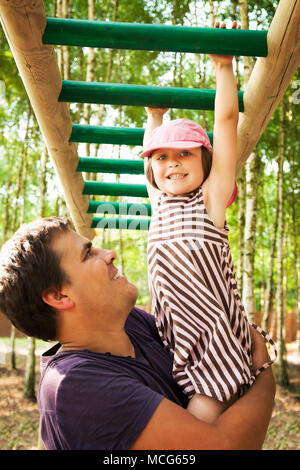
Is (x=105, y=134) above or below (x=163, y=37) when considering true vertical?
below

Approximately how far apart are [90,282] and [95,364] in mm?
228

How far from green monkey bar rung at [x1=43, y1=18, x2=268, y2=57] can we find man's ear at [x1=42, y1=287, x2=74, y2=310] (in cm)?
75

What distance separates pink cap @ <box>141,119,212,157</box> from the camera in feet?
4.84

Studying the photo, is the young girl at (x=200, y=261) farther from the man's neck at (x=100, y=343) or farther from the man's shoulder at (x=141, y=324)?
the man's neck at (x=100, y=343)

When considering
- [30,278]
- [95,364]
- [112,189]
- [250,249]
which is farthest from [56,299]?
[250,249]

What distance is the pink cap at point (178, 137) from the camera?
1477 millimetres

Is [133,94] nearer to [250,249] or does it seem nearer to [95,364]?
[95,364]

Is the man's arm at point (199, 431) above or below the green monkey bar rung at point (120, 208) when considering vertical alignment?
below

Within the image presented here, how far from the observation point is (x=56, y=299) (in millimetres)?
1235

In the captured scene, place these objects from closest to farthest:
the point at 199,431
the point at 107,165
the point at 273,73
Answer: the point at 199,431, the point at 273,73, the point at 107,165

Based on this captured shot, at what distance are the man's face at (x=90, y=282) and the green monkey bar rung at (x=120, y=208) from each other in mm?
1338

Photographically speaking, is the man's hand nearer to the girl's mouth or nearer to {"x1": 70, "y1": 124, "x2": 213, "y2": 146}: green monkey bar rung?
the girl's mouth

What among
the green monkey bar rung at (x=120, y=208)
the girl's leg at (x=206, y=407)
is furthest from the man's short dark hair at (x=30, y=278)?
the green monkey bar rung at (x=120, y=208)
